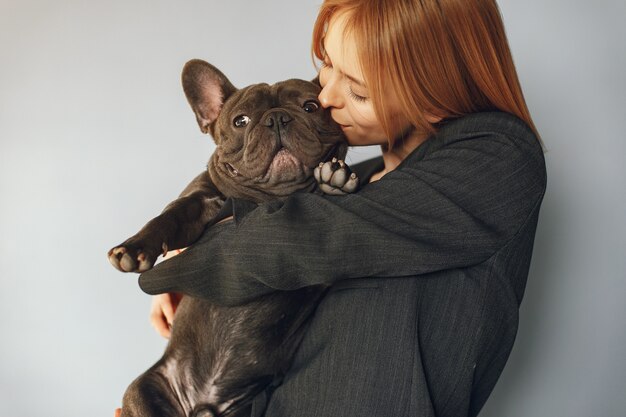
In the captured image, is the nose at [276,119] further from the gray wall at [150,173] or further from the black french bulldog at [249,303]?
the gray wall at [150,173]

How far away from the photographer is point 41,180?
9.98 ft

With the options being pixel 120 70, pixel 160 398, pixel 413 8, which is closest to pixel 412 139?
pixel 413 8

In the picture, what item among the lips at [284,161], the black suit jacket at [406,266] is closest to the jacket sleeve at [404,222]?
the black suit jacket at [406,266]

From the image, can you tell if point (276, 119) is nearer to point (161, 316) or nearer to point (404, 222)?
point (404, 222)

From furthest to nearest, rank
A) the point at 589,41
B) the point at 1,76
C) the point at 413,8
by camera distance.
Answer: the point at 1,76 < the point at 589,41 < the point at 413,8

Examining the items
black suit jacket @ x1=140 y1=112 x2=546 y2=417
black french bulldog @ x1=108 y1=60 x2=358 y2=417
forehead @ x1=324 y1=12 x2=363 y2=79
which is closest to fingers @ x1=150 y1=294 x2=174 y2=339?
black french bulldog @ x1=108 y1=60 x2=358 y2=417

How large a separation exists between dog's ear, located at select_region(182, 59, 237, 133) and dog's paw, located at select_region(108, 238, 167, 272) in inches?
24.1

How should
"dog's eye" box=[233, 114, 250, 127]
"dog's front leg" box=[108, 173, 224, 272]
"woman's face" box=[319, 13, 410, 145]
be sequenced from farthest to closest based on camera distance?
"dog's eye" box=[233, 114, 250, 127] < "woman's face" box=[319, 13, 410, 145] < "dog's front leg" box=[108, 173, 224, 272]

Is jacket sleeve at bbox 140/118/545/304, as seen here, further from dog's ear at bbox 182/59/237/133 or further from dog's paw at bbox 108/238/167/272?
dog's ear at bbox 182/59/237/133

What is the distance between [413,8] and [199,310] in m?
0.93

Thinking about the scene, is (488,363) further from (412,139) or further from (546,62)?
(546,62)

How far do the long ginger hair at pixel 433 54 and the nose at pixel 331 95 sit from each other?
0.52ft

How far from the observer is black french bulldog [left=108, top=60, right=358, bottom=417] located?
74.8 inches

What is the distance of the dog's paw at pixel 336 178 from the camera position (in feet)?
6.10
